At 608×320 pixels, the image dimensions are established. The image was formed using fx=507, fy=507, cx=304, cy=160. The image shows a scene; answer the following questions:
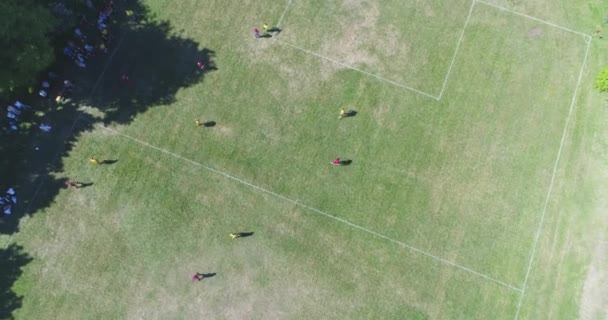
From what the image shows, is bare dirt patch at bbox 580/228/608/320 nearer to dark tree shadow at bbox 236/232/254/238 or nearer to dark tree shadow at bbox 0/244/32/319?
dark tree shadow at bbox 236/232/254/238

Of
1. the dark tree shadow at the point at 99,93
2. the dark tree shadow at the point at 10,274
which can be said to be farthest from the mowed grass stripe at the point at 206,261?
the dark tree shadow at the point at 99,93

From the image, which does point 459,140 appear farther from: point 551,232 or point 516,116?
point 551,232

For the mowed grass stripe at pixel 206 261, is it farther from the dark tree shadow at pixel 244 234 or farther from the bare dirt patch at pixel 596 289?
the bare dirt patch at pixel 596 289

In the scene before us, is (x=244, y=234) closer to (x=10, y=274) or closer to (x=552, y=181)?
(x=10, y=274)

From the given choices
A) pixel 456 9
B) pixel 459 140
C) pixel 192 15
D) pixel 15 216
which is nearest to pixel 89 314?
pixel 15 216

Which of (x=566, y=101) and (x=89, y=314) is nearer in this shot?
(x=89, y=314)
